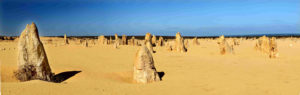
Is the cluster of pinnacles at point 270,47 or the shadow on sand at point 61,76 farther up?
the cluster of pinnacles at point 270,47

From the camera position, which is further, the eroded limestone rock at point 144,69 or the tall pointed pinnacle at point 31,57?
the eroded limestone rock at point 144,69

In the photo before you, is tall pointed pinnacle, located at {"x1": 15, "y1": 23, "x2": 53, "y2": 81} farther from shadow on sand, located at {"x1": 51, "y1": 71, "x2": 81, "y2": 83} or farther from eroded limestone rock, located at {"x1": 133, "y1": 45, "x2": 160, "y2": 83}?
eroded limestone rock, located at {"x1": 133, "y1": 45, "x2": 160, "y2": 83}

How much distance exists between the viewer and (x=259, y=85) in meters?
8.10

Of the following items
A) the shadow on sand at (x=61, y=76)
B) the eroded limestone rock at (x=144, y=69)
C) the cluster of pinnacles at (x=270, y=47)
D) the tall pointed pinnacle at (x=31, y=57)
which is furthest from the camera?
the cluster of pinnacles at (x=270, y=47)

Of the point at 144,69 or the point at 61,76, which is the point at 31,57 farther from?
the point at 144,69

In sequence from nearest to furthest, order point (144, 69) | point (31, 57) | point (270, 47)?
1. point (31, 57)
2. point (144, 69)
3. point (270, 47)

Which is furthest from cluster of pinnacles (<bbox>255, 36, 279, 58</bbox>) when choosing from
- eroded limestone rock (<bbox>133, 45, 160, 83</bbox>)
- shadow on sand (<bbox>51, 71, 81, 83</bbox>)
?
shadow on sand (<bbox>51, 71, 81, 83</bbox>)

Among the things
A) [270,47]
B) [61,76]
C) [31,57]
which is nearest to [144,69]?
[61,76]

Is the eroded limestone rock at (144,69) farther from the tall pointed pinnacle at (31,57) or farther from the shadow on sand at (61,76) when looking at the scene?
the tall pointed pinnacle at (31,57)

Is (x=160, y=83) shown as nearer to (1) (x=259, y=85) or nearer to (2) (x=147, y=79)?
(2) (x=147, y=79)

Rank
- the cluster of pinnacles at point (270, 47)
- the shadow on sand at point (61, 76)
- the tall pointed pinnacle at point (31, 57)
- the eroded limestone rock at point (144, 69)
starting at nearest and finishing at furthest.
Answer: the tall pointed pinnacle at point (31, 57) < the eroded limestone rock at point (144, 69) < the shadow on sand at point (61, 76) < the cluster of pinnacles at point (270, 47)

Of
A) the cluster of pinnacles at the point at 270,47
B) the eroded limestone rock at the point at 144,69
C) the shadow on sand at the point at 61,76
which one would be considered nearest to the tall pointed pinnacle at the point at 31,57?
the shadow on sand at the point at 61,76

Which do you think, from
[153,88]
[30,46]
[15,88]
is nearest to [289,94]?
[153,88]

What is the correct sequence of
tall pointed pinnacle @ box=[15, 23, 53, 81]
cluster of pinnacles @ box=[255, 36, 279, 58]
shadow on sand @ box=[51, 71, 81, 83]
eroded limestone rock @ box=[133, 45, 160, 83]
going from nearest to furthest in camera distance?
tall pointed pinnacle @ box=[15, 23, 53, 81], eroded limestone rock @ box=[133, 45, 160, 83], shadow on sand @ box=[51, 71, 81, 83], cluster of pinnacles @ box=[255, 36, 279, 58]
